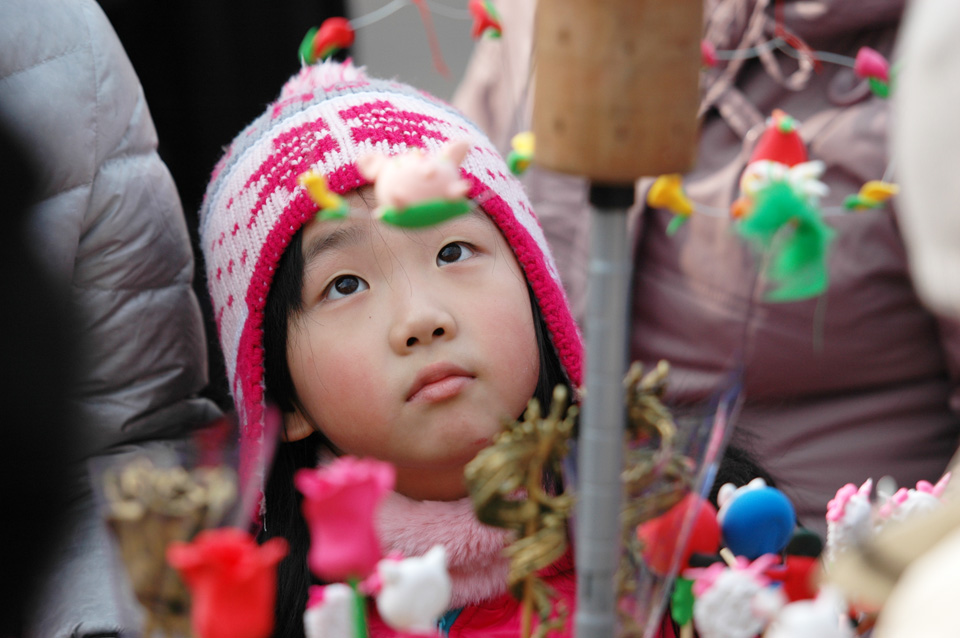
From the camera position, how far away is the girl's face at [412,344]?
0.85m

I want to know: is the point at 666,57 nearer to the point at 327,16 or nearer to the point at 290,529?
the point at 290,529

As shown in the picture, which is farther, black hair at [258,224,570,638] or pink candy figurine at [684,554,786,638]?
black hair at [258,224,570,638]

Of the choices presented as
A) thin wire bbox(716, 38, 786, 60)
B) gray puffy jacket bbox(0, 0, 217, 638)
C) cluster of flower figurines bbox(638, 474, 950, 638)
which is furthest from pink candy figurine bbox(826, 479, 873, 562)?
thin wire bbox(716, 38, 786, 60)

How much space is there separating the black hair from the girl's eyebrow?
20 mm

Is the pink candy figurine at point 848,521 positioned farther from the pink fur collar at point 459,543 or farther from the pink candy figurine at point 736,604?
the pink fur collar at point 459,543

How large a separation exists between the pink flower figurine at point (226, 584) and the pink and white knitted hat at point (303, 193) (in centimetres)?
45

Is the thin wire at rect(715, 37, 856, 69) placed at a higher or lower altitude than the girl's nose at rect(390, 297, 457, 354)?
higher

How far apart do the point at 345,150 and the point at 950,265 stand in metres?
0.63

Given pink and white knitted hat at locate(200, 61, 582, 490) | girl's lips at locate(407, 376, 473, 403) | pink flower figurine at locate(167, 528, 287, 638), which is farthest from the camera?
pink and white knitted hat at locate(200, 61, 582, 490)

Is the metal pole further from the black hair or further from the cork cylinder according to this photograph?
the black hair

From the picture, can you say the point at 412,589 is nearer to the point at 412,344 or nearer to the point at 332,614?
the point at 332,614

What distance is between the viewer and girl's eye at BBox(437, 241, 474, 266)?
923 mm

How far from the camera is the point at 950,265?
434 mm

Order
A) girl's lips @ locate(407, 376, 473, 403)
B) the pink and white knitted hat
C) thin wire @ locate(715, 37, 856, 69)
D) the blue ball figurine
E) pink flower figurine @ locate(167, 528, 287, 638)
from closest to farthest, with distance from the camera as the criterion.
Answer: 1. pink flower figurine @ locate(167, 528, 287, 638)
2. the blue ball figurine
3. girl's lips @ locate(407, 376, 473, 403)
4. the pink and white knitted hat
5. thin wire @ locate(715, 37, 856, 69)
